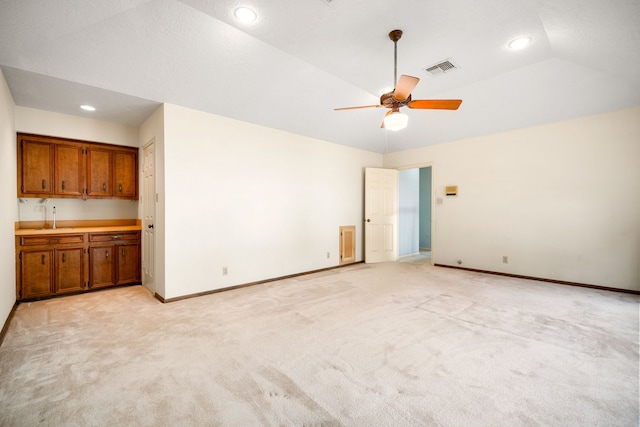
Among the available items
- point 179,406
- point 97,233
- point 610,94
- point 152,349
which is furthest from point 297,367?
point 610,94

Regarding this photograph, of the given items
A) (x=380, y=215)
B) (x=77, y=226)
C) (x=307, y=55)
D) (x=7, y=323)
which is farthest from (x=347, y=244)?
(x=7, y=323)

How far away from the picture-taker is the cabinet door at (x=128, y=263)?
4.30 meters

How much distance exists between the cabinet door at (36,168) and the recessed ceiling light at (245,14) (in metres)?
3.52

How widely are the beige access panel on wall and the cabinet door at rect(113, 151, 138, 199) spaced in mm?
3977

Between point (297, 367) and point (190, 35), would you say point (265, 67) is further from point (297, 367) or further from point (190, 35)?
point (297, 367)

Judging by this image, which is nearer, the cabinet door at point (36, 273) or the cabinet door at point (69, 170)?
the cabinet door at point (36, 273)

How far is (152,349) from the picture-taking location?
94.1 inches

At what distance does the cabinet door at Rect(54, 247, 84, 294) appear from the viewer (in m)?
3.76

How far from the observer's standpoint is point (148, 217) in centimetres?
420

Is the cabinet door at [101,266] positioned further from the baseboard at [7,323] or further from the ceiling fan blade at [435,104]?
the ceiling fan blade at [435,104]

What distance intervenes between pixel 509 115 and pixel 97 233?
684 cm

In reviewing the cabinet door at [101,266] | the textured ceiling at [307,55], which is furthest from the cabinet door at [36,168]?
the cabinet door at [101,266]

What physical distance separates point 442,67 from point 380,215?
140 inches

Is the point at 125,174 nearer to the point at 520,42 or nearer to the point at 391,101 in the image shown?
the point at 391,101
